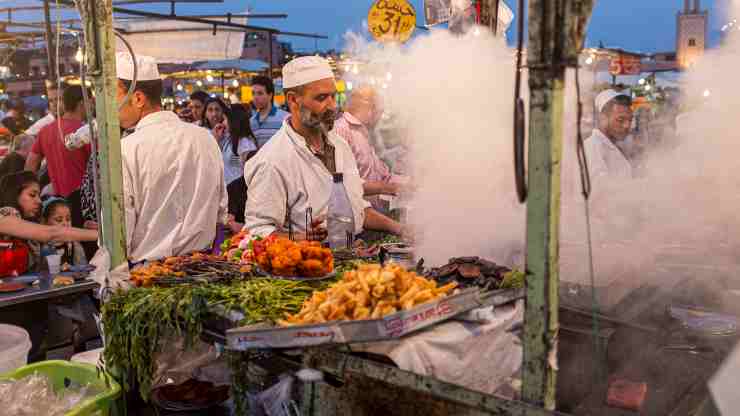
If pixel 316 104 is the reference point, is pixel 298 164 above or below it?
below

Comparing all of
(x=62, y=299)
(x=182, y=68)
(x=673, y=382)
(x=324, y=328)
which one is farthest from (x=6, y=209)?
(x=182, y=68)

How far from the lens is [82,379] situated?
348 centimetres

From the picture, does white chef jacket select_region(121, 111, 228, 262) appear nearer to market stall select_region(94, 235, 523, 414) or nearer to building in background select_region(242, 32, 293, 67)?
market stall select_region(94, 235, 523, 414)

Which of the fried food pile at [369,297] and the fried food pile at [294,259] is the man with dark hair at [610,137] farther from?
Result: the fried food pile at [369,297]

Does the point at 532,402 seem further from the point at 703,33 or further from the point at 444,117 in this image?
the point at 703,33

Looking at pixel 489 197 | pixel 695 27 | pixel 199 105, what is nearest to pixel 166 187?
pixel 489 197

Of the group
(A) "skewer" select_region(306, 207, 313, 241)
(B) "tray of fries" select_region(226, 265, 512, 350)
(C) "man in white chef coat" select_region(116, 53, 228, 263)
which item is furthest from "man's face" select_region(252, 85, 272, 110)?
(B) "tray of fries" select_region(226, 265, 512, 350)

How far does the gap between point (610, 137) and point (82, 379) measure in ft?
19.6

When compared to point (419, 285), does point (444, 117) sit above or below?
above

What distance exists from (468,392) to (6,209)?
493cm

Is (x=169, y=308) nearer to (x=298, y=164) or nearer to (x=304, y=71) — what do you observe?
(x=298, y=164)

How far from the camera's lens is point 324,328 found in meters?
2.15

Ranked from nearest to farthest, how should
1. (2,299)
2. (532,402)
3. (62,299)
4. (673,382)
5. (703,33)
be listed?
1. (532,402)
2. (673,382)
3. (2,299)
4. (62,299)
5. (703,33)

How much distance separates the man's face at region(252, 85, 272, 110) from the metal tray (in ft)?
22.3
